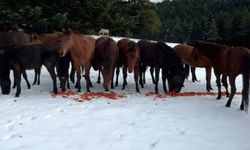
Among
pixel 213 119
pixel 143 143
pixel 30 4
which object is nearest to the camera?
pixel 143 143

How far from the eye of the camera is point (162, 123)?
841 cm

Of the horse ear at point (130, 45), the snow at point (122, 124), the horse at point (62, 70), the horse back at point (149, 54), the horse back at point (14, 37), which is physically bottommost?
the snow at point (122, 124)

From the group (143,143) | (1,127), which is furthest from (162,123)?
(1,127)

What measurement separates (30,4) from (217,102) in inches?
482

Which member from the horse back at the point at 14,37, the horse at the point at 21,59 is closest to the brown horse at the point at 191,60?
the horse at the point at 21,59

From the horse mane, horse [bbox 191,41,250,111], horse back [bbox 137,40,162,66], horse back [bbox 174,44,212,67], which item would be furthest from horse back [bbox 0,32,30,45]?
horse [bbox 191,41,250,111]

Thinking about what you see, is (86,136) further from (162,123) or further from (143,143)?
(162,123)

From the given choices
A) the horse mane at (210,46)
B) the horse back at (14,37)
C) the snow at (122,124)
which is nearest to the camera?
the snow at (122,124)

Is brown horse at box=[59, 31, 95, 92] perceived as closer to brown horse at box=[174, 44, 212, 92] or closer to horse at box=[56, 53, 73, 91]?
horse at box=[56, 53, 73, 91]

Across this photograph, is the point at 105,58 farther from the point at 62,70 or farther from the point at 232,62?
the point at 232,62

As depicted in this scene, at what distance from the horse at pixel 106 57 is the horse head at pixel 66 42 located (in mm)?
1456

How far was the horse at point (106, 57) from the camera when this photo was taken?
13.4 metres

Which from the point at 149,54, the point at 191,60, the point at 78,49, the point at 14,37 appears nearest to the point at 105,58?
the point at 78,49

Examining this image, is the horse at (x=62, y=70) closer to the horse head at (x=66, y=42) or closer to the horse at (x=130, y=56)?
the horse head at (x=66, y=42)
